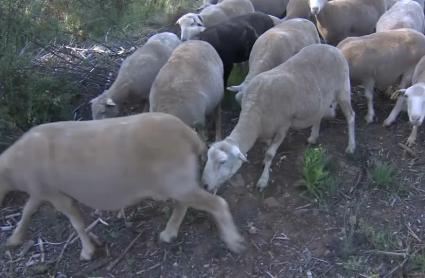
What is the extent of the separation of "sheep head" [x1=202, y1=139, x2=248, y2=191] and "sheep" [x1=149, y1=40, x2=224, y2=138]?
2.62 ft

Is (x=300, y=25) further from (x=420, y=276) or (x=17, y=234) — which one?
(x=17, y=234)

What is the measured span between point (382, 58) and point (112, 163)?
360 centimetres

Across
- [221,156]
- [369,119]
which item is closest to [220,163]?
[221,156]

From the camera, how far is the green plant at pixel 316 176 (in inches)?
202

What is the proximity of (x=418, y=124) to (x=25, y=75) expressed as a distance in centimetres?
403

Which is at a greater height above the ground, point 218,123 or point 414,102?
point 414,102

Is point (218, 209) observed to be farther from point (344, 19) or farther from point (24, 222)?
point (344, 19)

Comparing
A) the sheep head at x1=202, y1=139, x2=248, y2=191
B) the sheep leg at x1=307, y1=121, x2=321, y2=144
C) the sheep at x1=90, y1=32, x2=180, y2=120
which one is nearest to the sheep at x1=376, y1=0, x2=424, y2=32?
the sheep leg at x1=307, y1=121, x2=321, y2=144

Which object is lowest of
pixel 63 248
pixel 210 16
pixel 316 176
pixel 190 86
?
pixel 63 248

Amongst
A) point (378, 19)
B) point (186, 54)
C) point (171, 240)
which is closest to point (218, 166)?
point (171, 240)

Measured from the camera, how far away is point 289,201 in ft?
17.0

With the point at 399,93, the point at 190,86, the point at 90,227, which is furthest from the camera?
the point at 399,93

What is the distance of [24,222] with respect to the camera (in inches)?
182

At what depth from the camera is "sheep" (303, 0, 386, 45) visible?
8133 mm
